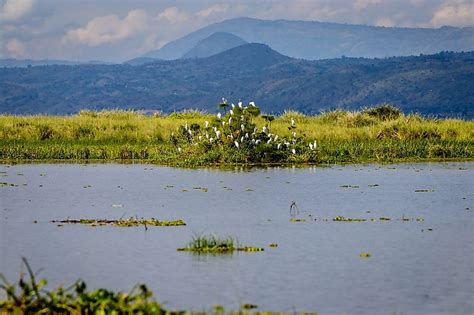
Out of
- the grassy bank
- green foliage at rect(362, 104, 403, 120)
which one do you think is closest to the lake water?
the grassy bank

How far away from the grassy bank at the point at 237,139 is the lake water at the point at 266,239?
15.3ft

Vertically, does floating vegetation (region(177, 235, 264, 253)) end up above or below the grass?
above

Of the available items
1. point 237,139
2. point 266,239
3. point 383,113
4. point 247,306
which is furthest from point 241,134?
point 247,306

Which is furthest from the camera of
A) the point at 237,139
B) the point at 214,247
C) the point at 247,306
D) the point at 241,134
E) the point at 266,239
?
the point at 237,139

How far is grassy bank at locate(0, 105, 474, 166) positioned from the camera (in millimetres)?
34031

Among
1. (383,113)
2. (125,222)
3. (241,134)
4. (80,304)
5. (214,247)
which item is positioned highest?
(383,113)

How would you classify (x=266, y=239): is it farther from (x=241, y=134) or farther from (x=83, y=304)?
(x=241, y=134)

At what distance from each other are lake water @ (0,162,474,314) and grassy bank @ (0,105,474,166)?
4652mm

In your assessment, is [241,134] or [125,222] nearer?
[125,222]

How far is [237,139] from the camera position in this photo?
111ft

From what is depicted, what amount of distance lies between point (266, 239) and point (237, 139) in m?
17.1

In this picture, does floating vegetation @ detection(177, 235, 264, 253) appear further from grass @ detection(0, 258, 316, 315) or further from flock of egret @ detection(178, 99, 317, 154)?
flock of egret @ detection(178, 99, 317, 154)

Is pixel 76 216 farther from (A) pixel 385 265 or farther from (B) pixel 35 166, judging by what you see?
(B) pixel 35 166

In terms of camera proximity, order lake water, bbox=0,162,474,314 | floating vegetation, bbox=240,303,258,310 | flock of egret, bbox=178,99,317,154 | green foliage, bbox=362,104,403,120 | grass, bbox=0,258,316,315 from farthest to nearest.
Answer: green foliage, bbox=362,104,403,120, flock of egret, bbox=178,99,317,154, lake water, bbox=0,162,474,314, floating vegetation, bbox=240,303,258,310, grass, bbox=0,258,316,315
